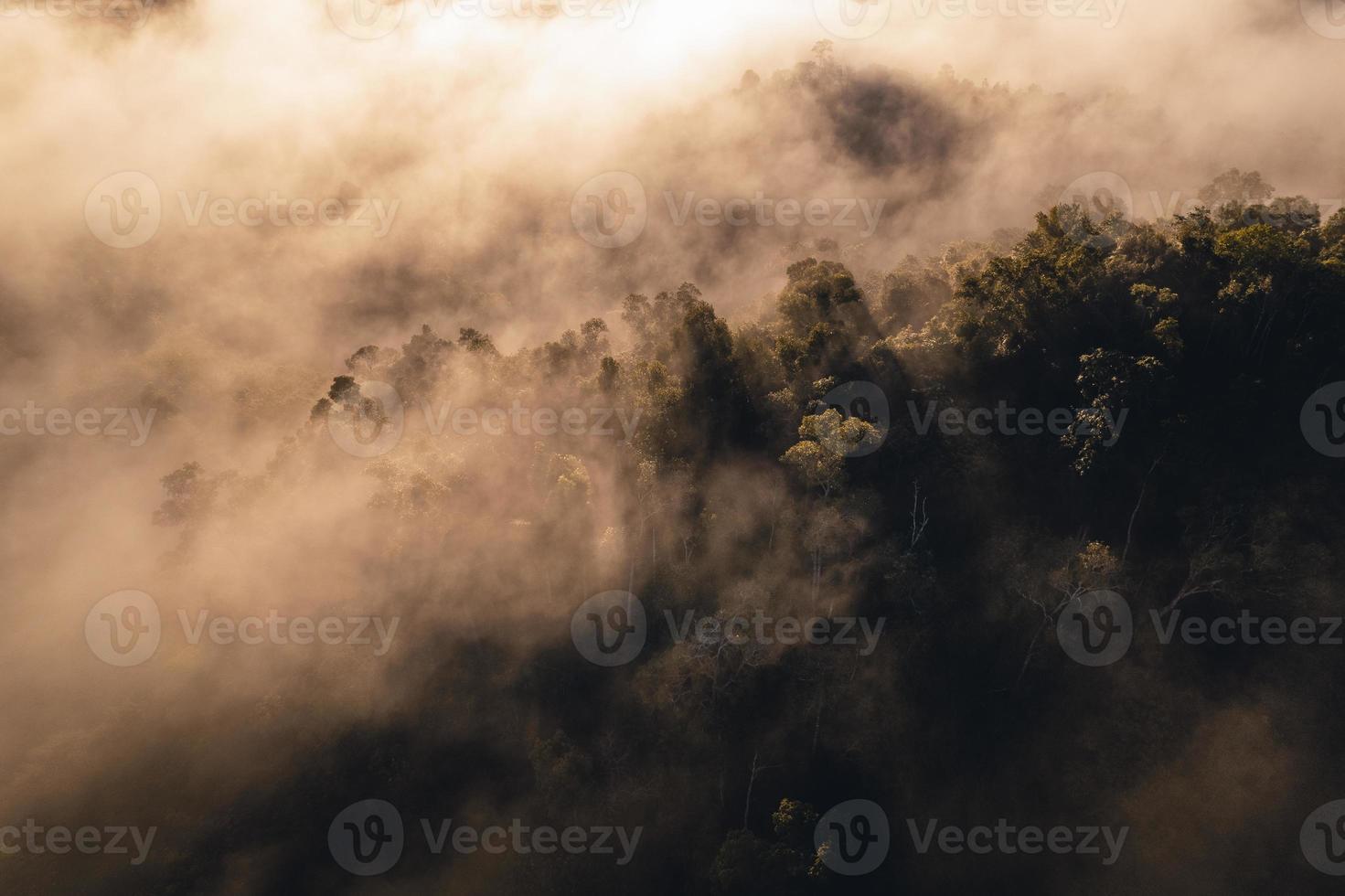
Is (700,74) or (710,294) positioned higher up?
(700,74)

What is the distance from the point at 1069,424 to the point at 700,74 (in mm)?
105034

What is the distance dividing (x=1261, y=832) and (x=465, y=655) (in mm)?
40958

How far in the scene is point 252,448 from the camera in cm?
6919

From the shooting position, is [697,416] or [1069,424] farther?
[697,416]

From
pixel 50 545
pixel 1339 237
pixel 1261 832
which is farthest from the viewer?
pixel 50 545

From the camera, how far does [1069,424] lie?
120ft

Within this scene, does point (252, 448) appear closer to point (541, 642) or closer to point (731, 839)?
A: point (541, 642)

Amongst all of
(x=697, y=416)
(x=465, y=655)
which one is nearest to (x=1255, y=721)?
(x=697, y=416)

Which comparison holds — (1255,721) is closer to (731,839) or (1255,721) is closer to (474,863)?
(731,839)

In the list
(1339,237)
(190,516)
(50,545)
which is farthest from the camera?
(50,545)

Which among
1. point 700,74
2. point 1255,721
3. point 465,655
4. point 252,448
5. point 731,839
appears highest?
point 700,74

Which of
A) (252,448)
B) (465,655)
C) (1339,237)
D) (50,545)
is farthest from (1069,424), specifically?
(50,545)

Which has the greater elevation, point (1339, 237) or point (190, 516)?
point (1339, 237)

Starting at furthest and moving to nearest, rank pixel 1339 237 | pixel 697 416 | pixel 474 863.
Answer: pixel 697 416, pixel 474 863, pixel 1339 237
